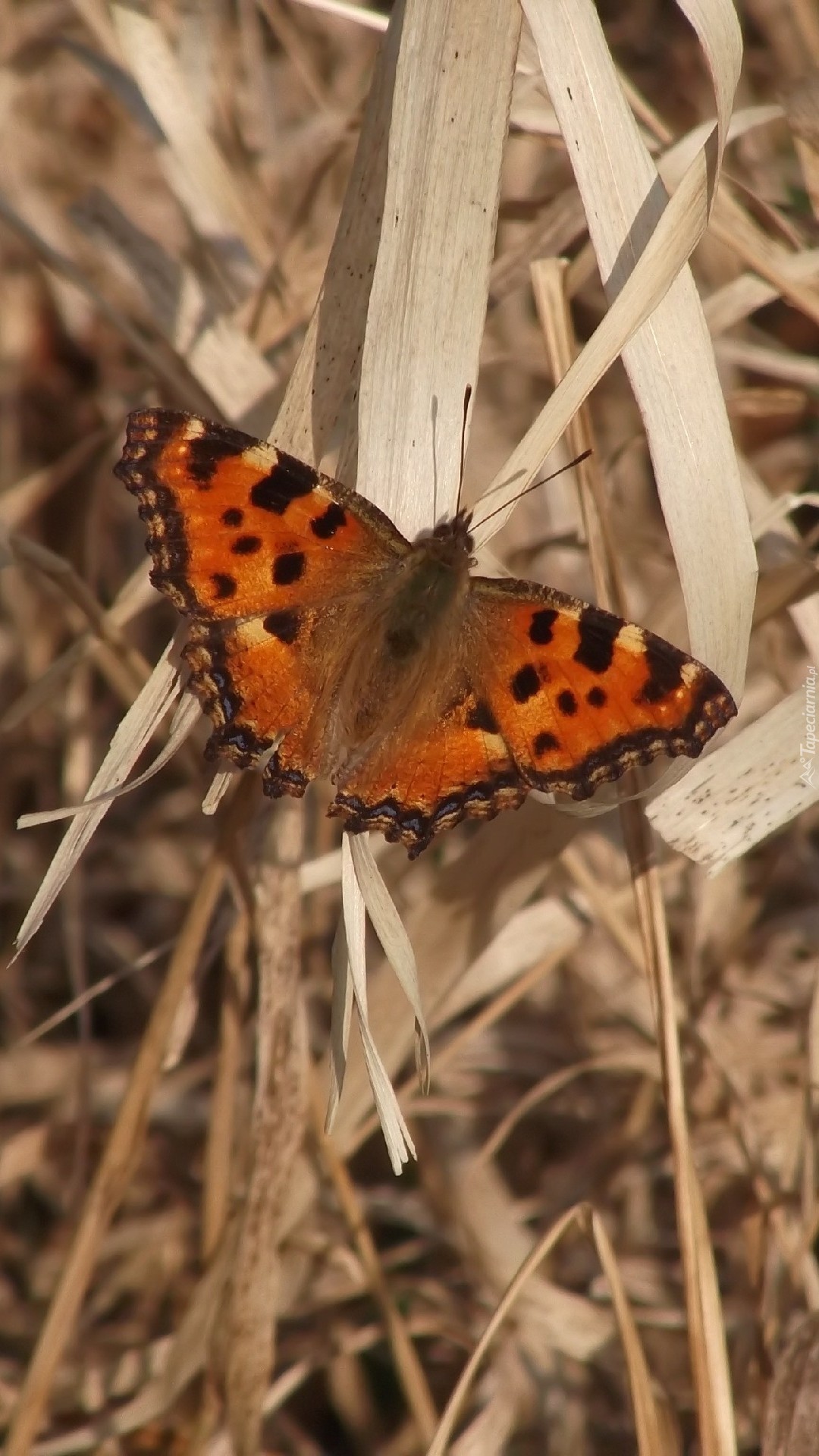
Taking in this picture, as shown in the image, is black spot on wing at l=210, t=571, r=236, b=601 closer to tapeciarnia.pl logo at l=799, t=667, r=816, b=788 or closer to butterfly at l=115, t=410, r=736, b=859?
butterfly at l=115, t=410, r=736, b=859

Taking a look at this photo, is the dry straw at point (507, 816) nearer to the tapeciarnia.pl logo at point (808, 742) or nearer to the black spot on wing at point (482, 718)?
the tapeciarnia.pl logo at point (808, 742)

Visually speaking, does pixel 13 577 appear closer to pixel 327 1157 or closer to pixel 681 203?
pixel 327 1157

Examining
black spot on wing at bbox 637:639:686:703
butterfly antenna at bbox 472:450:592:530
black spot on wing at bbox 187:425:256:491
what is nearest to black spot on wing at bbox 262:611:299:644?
black spot on wing at bbox 187:425:256:491

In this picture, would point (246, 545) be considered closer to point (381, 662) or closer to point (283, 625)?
point (283, 625)

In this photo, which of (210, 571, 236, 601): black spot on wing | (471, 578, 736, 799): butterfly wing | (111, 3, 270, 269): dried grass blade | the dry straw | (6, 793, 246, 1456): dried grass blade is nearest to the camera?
the dry straw

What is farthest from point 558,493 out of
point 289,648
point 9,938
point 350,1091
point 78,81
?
point 78,81
